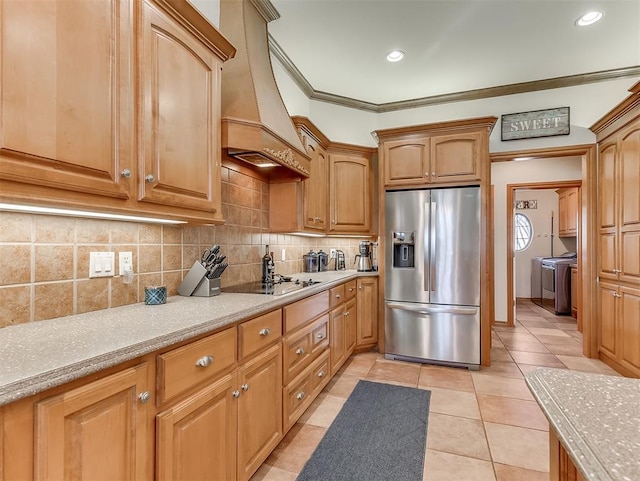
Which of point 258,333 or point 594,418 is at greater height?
point 594,418

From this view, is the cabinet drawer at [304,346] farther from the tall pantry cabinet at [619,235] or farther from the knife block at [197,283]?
the tall pantry cabinet at [619,235]

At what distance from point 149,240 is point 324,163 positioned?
7.36ft

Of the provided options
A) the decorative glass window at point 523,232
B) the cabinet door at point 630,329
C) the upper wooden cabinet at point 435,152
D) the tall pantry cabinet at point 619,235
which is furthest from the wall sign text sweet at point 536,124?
the decorative glass window at point 523,232

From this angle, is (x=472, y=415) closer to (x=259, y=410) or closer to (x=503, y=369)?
(x=503, y=369)

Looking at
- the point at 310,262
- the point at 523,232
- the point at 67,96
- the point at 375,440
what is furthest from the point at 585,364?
the point at 67,96

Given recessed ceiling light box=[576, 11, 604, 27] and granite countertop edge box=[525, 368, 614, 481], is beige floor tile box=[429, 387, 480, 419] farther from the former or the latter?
recessed ceiling light box=[576, 11, 604, 27]

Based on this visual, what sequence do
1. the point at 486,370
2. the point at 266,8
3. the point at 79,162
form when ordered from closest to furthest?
1. the point at 79,162
2. the point at 266,8
3. the point at 486,370

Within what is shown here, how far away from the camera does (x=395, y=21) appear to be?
2.68m

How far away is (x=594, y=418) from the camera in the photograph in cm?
64

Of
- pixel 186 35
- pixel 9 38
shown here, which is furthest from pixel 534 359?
pixel 9 38

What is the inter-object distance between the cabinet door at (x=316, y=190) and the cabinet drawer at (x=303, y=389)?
1267 mm

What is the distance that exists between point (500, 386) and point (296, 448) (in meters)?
1.95

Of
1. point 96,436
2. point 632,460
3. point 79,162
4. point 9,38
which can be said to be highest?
point 9,38

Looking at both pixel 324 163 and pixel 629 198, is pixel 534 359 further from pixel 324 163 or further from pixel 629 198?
pixel 324 163
